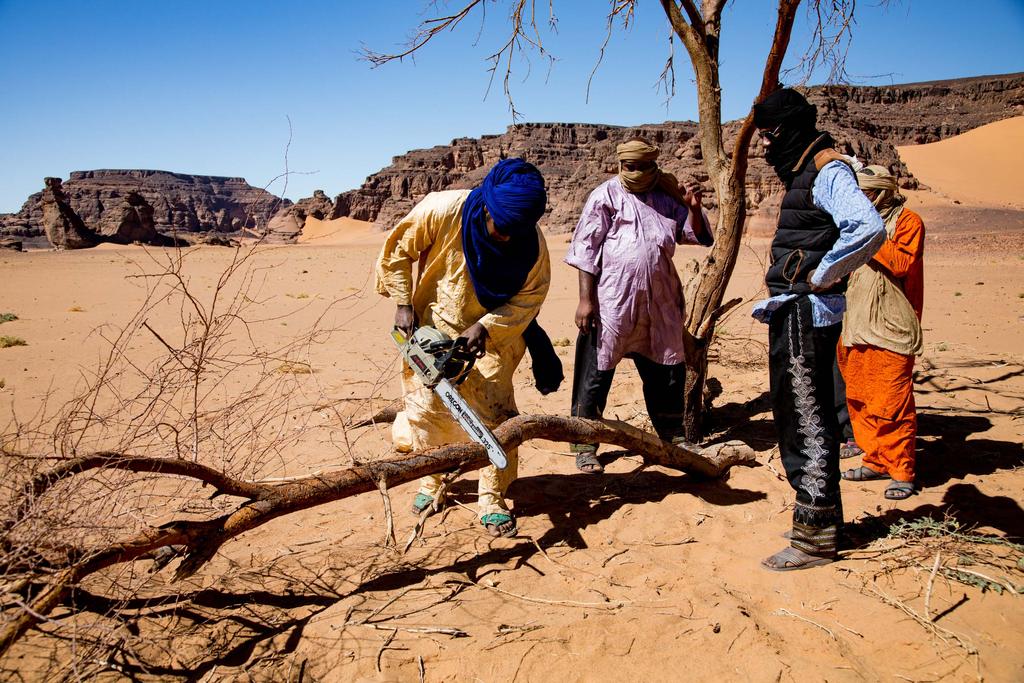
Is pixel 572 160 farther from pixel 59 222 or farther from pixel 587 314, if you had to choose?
pixel 587 314

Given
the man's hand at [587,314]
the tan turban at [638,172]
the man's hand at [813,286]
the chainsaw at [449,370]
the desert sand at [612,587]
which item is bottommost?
the desert sand at [612,587]

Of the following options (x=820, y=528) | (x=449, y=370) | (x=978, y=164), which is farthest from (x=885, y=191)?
(x=978, y=164)

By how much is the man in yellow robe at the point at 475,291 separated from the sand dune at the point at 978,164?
162ft

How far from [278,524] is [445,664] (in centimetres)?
168

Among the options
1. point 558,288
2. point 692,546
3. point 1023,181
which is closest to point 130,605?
point 692,546

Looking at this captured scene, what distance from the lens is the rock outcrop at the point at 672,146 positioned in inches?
1620

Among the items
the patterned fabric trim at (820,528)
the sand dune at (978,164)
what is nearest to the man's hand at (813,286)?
the patterned fabric trim at (820,528)

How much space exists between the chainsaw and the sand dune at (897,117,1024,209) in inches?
1959

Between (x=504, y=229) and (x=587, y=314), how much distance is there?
46.9 inches

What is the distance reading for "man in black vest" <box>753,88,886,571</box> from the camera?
262cm

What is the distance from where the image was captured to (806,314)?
2664 mm

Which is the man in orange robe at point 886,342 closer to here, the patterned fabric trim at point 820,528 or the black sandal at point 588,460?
the patterned fabric trim at point 820,528

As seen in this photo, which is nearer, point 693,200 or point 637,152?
point 637,152

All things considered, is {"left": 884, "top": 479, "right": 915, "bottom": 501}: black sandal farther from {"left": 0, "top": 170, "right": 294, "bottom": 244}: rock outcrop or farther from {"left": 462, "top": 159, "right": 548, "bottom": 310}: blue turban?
{"left": 0, "top": 170, "right": 294, "bottom": 244}: rock outcrop
